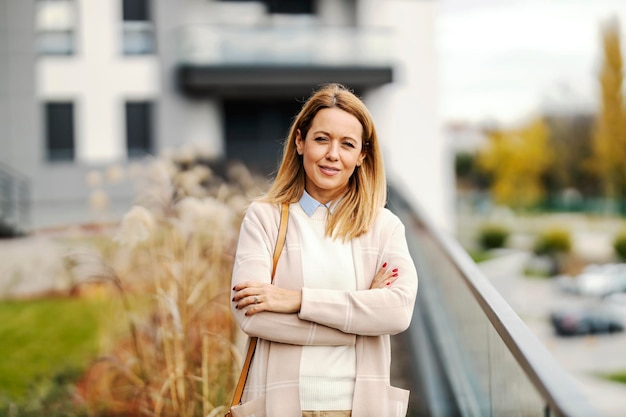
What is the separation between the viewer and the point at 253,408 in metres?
2.50

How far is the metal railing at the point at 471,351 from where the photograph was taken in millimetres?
2365

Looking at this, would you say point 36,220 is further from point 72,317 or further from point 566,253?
point 566,253

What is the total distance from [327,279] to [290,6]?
26428mm

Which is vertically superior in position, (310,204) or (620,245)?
(310,204)

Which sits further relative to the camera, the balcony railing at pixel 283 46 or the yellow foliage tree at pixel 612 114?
the yellow foliage tree at pixel 612 114

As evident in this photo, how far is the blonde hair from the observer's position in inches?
102

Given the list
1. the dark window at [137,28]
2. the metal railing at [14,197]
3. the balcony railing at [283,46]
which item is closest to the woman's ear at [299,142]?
the metal railing at [14,197]

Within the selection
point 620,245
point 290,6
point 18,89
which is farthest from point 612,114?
point 18,89

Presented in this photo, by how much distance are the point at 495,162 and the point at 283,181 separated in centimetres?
7481

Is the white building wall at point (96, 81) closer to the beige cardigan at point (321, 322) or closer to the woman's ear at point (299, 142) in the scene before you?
the woman's ear at point (299, 142)

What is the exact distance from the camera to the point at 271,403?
8.03 ft

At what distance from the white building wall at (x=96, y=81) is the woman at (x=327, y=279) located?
23.5m

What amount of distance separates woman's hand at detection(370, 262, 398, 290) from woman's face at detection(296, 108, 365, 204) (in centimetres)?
29

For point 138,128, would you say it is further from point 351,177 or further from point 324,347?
point 324,347
